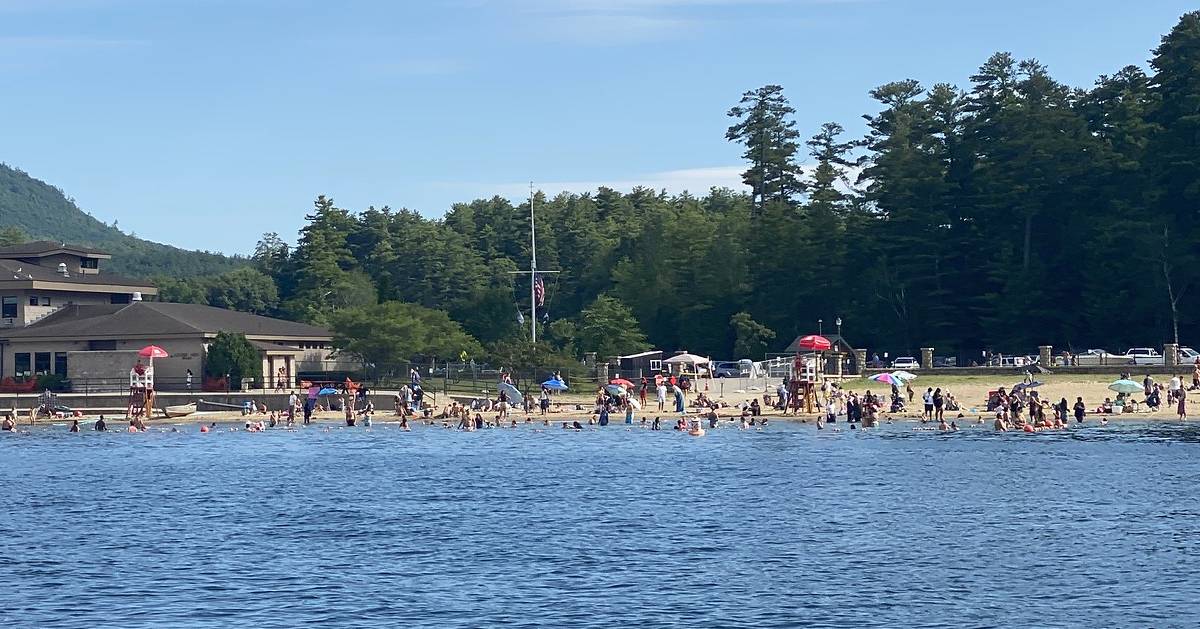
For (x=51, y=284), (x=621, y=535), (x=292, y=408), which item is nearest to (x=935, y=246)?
(x=292, y=408)

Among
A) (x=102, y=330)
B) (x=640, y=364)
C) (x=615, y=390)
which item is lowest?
(x=615, y=390)

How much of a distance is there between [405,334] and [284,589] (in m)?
60.6

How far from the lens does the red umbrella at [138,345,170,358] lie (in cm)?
7612

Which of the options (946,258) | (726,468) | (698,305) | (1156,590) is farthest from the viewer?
(698,305)

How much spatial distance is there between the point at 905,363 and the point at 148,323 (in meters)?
43.7

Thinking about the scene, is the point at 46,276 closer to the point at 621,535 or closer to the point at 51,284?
the point at 51,284

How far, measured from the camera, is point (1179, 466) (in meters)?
47.1

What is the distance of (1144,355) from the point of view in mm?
82562

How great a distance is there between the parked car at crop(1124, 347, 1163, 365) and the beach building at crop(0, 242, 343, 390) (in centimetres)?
4648

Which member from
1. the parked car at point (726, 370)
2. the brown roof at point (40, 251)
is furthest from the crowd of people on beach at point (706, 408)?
the brown roof at point (40, 251)

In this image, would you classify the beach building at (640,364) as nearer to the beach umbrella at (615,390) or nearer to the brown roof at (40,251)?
the beach umbrella at (615,390)

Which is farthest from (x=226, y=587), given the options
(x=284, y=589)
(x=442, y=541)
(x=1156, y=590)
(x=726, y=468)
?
(x=726, y=468)

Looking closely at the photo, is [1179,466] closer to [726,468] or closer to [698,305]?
[726,468]

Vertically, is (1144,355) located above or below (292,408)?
above
